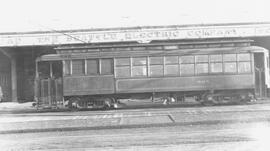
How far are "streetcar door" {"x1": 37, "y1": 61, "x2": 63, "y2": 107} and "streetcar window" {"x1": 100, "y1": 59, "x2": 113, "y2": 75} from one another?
2.02 m

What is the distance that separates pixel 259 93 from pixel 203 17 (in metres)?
9.82

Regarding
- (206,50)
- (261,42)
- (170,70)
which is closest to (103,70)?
(170,70)

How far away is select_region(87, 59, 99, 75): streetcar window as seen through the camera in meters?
19.0

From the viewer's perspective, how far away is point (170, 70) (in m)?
18.9

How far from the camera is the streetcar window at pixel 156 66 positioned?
1886 cm

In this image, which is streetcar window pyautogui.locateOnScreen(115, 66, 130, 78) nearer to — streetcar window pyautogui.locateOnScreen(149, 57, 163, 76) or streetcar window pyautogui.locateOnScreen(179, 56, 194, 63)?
streetcar window pyautogui.locateOnScreen(149, 57, 163, 76)

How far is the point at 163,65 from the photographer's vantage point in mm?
18906

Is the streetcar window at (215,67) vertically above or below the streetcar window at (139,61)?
below

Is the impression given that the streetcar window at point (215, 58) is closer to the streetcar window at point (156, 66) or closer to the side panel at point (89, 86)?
the streetcar window at point (156, 66)

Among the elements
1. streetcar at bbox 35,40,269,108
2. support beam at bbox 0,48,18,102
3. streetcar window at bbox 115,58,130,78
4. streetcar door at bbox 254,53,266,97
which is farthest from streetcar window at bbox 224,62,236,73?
support beam at bbox 0,48,18,102

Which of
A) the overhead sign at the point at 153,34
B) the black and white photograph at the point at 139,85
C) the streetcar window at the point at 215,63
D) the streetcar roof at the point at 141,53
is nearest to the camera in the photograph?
the black and white photograph at the point at 139,85

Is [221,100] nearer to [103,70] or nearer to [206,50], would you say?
[206,50]

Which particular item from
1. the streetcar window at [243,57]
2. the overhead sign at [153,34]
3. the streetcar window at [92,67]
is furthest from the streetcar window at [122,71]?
the overhead sign at [153,34]

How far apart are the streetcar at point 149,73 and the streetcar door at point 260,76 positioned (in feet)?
1.27
